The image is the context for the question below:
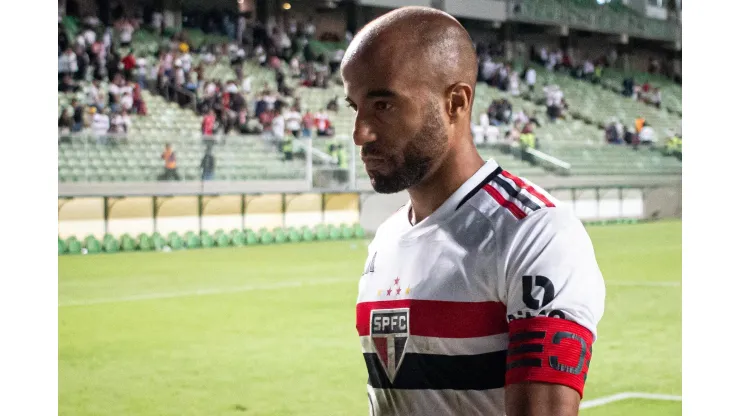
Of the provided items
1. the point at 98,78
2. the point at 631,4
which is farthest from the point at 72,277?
the point at 631,4

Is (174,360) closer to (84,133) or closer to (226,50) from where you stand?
(84,133)

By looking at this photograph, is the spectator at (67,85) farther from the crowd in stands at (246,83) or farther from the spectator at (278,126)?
the spectator at (278,126)

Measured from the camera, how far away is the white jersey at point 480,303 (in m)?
1.46

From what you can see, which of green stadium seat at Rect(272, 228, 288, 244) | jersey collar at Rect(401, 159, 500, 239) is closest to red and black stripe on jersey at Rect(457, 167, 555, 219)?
jersey collar at Rect(401, 159, 500, 239)

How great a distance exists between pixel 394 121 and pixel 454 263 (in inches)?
9.8

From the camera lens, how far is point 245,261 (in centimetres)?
1389

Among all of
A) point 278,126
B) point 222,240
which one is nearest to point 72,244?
point 222,240

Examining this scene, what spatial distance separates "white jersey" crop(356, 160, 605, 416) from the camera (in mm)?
1459

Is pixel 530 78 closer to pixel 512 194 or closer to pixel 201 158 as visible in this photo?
pixel 201 158

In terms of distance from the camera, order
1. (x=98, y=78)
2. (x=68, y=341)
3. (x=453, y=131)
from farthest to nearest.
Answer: (x=98, y=78), (x=68, y=341), (x=453, y=131)

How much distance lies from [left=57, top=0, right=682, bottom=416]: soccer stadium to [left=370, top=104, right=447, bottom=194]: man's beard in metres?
0.08

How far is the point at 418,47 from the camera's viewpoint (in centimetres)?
161

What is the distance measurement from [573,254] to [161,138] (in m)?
14.5

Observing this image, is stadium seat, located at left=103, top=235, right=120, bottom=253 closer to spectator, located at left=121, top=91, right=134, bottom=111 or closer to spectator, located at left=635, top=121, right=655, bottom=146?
spectator, located at left=121, top=91, right=134, bottom=111
